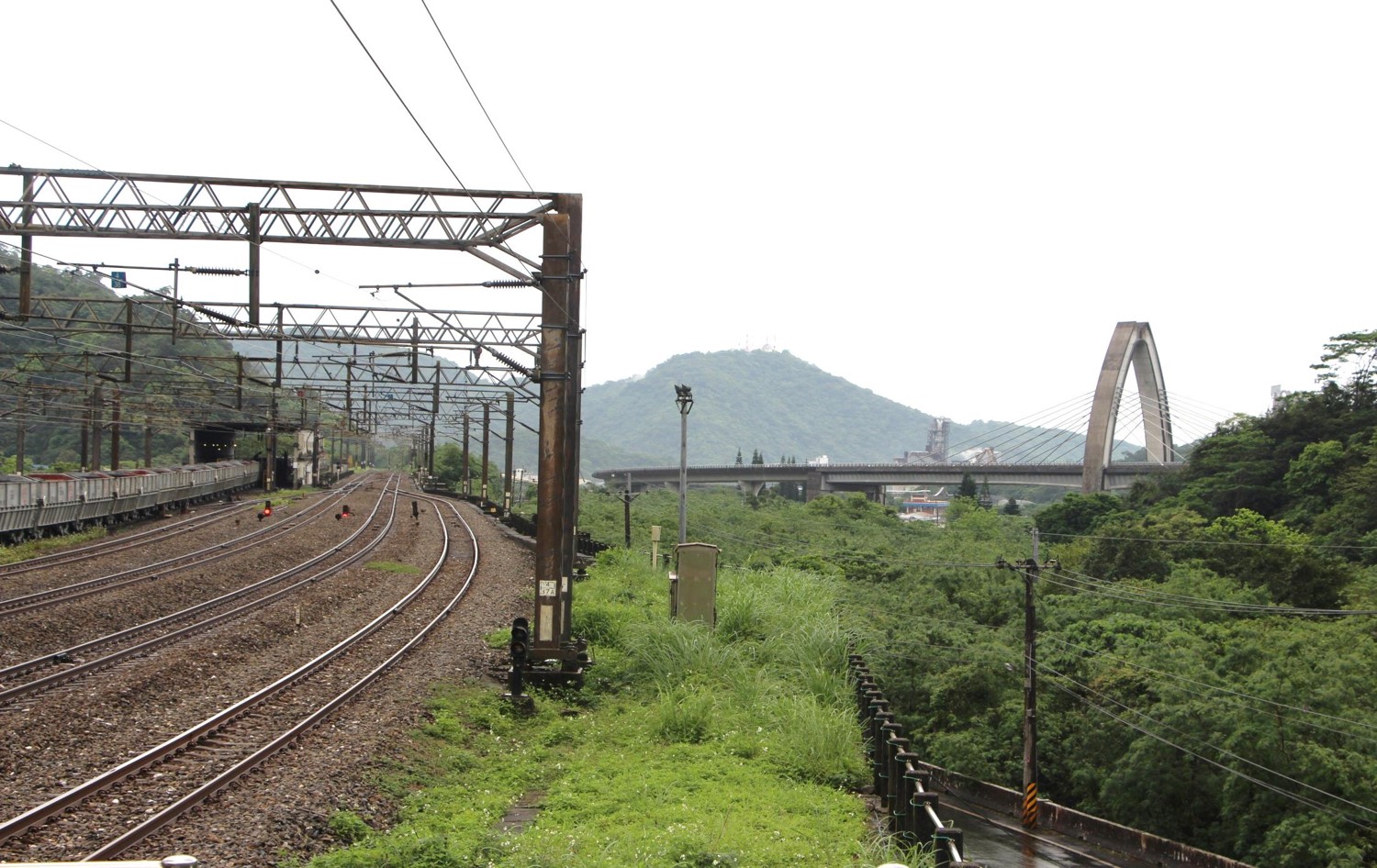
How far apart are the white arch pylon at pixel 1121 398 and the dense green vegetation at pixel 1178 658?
22.9 metres

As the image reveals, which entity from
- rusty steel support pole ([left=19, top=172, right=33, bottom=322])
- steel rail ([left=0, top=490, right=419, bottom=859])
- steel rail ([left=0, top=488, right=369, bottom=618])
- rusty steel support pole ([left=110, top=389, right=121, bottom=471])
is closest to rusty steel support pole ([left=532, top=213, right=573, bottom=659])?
steel rail ([left=0, top=490, right=419, bottom=859])

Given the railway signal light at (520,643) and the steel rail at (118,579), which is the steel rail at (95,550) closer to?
the steel rail at (118,579)

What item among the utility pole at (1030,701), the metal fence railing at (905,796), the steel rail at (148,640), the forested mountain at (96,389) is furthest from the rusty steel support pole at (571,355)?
the forested mountain at (96,389)

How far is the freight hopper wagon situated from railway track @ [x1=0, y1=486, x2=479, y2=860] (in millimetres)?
18419

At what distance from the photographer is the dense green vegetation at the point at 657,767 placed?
8.77 m

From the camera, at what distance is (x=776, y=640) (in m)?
17.6

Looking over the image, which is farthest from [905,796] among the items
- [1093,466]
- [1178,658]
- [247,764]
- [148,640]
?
[1093,466]

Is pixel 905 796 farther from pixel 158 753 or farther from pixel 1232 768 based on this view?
pixel 1232 768

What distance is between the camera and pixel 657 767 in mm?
11961

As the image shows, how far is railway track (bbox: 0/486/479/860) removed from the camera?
8.48m

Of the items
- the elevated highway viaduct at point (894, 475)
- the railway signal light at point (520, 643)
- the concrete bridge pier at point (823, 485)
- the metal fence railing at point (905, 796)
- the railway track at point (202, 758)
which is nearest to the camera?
the metal fence railing at point (905, 796)

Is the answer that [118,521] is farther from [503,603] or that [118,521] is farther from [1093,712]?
[1093,712]

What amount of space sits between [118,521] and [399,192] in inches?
1301

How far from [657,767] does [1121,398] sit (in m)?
76.8
